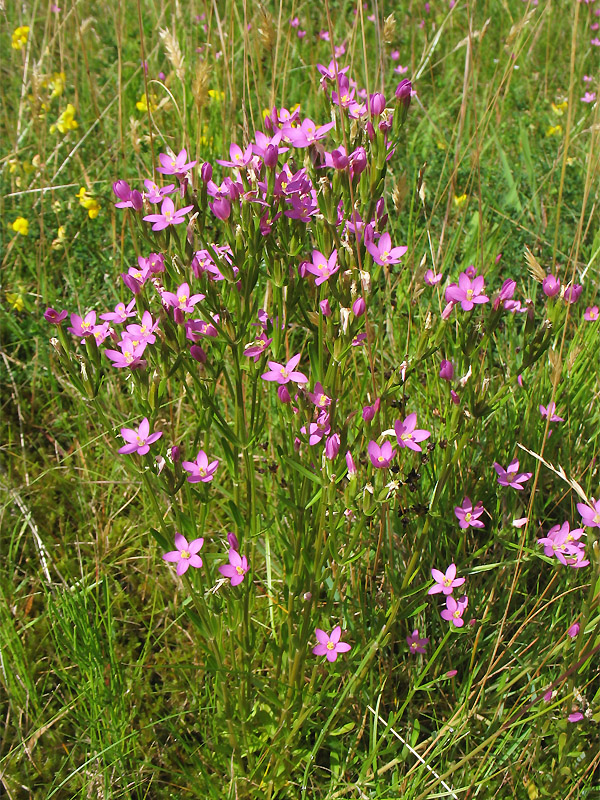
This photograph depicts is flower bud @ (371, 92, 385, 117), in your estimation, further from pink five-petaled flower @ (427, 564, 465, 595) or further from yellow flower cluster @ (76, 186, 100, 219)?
yellow flower cluster @ (76, 186, 100, 219)

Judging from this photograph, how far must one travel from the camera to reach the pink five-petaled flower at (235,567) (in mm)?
1480

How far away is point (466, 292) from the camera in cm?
148

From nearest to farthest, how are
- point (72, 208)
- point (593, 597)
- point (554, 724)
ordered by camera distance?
1. point (593, 597)
2. point (554, 724)
3. point (72, 208)

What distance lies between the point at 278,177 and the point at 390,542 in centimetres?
94

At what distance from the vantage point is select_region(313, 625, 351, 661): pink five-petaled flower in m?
1.66

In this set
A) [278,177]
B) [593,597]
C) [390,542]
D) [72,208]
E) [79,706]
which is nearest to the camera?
[593,597]

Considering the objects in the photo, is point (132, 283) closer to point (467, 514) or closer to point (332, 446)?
point (332, 446)

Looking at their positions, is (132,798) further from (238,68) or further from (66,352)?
(238,68)

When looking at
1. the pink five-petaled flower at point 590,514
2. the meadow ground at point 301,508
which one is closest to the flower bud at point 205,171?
the meadow ground at point 301,508

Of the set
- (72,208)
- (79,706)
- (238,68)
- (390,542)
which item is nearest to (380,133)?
(390,542)

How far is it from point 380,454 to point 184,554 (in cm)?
47

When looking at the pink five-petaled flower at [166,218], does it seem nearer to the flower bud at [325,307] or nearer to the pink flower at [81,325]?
the pink flower at [81,325]

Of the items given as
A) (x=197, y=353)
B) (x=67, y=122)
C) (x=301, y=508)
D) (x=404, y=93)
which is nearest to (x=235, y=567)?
(x=301, y=508)

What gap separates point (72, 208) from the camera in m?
3.36
